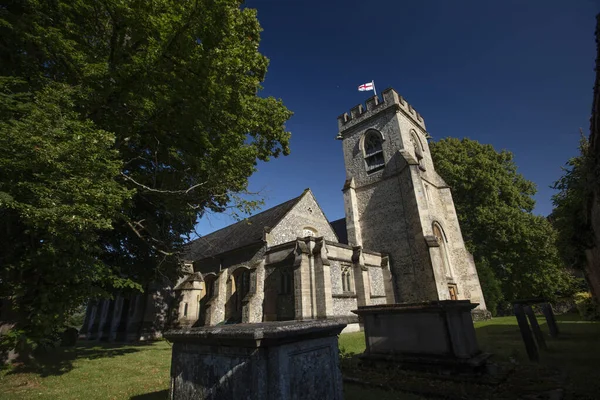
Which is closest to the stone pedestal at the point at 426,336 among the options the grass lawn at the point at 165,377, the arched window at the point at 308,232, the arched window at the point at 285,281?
the grass lawn at the point at 165,377

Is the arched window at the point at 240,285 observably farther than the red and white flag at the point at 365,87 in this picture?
No

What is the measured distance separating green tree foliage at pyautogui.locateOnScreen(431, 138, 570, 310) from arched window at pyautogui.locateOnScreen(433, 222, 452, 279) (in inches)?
209

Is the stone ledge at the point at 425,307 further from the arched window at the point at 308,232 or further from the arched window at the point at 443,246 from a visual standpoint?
the arched window at the point at 443,246

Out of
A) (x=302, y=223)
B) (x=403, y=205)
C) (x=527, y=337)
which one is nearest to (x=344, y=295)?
(x=302, y=223)

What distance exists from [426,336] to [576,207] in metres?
7.18

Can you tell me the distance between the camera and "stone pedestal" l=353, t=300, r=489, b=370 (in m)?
6.13

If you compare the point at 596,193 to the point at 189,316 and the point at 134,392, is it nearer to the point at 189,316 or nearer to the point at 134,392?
the point at 134,392

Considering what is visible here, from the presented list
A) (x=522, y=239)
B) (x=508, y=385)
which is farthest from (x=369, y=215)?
(x=508, y=385)

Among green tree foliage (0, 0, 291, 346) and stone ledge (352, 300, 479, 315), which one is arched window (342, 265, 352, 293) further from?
green tree foliage (0, 0, 291, 346)

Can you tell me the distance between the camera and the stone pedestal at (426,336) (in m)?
6.13

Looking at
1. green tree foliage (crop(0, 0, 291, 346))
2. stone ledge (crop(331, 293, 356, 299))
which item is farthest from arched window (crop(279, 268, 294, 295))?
green tree foliage (crop(0, 0, 291, 346))

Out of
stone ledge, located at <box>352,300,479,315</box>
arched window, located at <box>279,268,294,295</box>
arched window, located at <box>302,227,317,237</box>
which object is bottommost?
stone ledge, located at <box>352,300,479,315</box>

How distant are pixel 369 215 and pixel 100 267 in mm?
17973

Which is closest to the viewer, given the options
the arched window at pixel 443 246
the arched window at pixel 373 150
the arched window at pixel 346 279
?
the arched window at pixel 346 279
